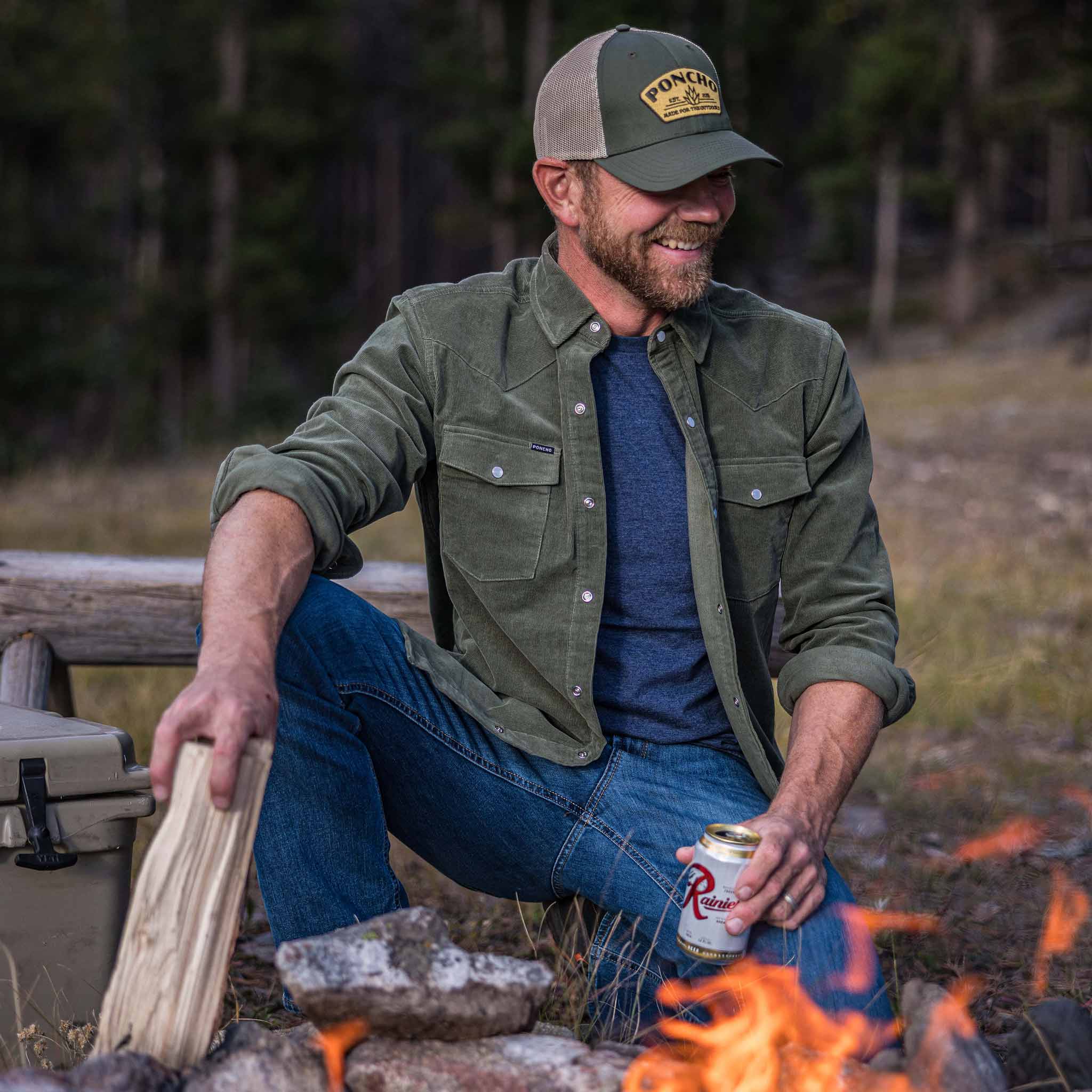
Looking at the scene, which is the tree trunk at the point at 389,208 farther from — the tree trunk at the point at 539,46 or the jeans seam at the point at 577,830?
the jeans seam at the point at 577,830

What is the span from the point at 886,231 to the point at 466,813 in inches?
963

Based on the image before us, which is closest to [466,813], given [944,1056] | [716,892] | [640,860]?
[640,860]

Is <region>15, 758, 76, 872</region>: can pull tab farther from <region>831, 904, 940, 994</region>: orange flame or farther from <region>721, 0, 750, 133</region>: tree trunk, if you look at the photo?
<region>721, 0, 750, 133</region>: tree trunk

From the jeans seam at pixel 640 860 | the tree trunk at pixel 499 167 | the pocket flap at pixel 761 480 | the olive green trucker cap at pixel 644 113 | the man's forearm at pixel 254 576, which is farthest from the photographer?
the tree trunk at pixel 499 167

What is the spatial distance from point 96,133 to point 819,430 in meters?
24.7

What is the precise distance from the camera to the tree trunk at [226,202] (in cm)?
2378

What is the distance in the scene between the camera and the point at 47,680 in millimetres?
3834

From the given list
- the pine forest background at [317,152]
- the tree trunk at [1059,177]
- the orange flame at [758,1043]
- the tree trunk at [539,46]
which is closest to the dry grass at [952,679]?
the orange flame at [758,1043]

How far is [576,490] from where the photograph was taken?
2898 mm

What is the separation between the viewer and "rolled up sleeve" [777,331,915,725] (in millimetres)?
2891

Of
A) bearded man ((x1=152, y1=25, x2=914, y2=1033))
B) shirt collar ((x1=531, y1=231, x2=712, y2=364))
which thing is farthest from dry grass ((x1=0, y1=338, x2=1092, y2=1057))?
shirt collar ((x1=531, y1=231, x2=712, y2=364))

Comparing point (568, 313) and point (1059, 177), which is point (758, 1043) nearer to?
point (568, 313)

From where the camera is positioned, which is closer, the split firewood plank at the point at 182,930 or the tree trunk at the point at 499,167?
the split firewood plank at the point at 182,930

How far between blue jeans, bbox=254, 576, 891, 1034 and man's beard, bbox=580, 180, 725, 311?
98 cm
